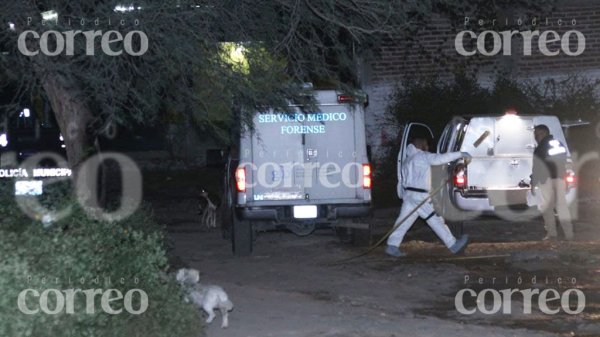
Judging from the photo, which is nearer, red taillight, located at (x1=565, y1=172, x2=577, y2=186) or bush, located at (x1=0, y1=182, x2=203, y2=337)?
bush, located at (x1=0, y1=182, x2=203, y2=337)

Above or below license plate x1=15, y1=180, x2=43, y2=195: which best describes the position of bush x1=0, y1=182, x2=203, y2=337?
below

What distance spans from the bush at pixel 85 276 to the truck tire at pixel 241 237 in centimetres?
471

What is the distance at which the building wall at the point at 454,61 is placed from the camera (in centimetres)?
2328

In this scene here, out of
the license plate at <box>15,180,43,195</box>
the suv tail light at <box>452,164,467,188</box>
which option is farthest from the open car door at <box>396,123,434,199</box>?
the license plate at <box>15,180,43,195</box>

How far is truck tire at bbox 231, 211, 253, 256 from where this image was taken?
14125 millimetres

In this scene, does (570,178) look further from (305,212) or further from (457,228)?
(305,212)

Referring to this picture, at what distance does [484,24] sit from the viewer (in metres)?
22.4

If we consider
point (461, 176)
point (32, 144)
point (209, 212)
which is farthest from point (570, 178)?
point (32, 144)

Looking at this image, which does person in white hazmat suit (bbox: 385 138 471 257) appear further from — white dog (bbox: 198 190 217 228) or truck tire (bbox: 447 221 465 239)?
white dog (bbox: 198 190 217 228)

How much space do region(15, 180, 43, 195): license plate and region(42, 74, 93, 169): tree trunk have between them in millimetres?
1069

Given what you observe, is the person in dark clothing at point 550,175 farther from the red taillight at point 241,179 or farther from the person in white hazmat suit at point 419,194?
the red taillight at point 241,179

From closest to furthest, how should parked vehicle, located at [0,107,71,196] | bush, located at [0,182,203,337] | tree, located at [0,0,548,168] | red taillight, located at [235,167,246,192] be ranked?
bush, located at [0,182,203,337], tree, located at [0,0,548,168], red taillight, located at [235,167,246,192], parked vehicle, located at [0,107,71,196]

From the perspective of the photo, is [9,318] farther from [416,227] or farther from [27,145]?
[27,145]

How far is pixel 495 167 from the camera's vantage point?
47.6 feet
